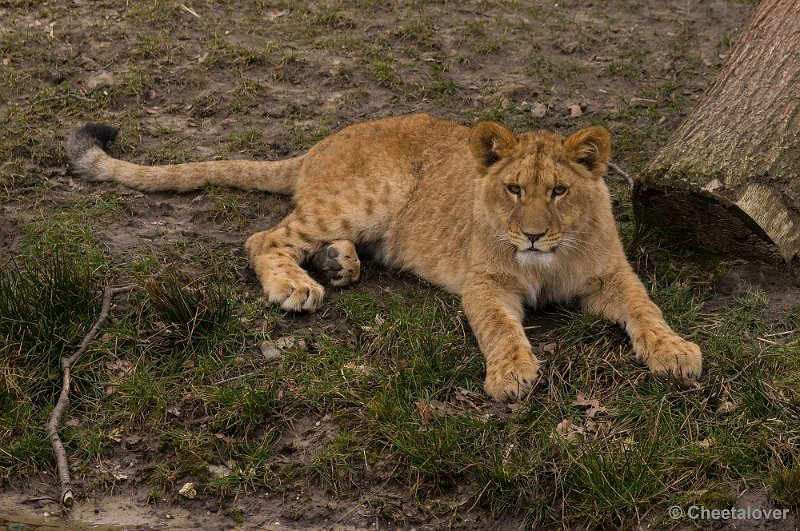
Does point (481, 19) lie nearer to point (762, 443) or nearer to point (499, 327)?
point (499, 327)

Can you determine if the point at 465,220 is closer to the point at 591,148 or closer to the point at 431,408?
the point at 591,148

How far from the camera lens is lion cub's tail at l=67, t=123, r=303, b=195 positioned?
294 inches

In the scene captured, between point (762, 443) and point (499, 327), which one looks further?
point (499, 327)

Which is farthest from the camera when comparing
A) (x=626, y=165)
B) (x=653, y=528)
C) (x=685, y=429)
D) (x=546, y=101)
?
(x=546, y=101)

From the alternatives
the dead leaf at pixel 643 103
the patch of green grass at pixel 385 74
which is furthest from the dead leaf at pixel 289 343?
the dead leaf at pixel 643 103

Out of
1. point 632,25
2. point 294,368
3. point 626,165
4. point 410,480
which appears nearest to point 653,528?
point 410,480

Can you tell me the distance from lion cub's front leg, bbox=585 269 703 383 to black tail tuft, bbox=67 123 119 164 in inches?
143

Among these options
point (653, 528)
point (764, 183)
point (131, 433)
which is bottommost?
point (131, 433)

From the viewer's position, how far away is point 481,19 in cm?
980

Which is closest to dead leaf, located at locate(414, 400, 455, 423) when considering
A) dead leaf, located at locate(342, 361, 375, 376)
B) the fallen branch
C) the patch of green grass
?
dead leaf, located at locate(342, 361, 375, 376)

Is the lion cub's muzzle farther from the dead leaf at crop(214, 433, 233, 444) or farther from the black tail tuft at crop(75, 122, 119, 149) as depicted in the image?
the black tail tuft at crop(75, 122, 119, 149)

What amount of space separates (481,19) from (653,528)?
6.07 m

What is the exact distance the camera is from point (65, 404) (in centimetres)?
560

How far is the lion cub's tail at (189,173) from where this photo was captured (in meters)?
7.46
